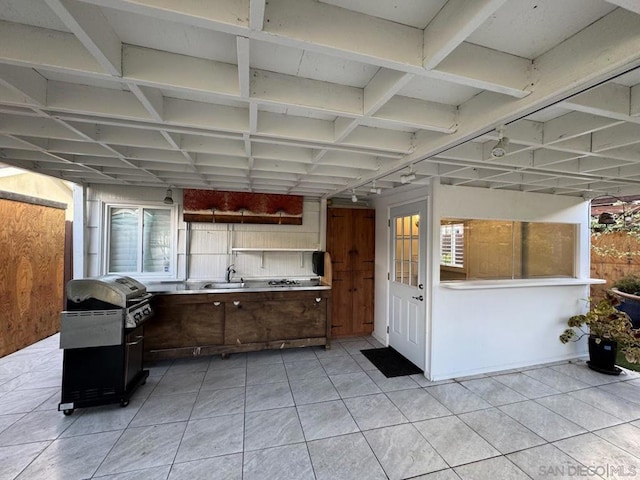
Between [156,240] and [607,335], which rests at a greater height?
[156,240]

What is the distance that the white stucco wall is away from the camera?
10.5ft

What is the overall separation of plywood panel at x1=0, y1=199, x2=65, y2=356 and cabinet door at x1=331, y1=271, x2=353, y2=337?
14.4ft

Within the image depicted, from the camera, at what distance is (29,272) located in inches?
147

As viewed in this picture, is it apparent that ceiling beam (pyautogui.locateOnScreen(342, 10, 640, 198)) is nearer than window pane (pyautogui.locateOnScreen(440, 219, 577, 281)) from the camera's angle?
Yes

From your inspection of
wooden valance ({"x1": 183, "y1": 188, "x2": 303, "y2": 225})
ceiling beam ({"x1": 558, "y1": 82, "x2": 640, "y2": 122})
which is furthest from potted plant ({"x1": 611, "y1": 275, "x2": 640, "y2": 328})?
wooden valance ({"x1": 183, "y1": 188, "x2": 303, "y2": 225})

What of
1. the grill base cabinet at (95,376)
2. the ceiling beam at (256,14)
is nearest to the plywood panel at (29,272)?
the grill base cabinet at (95,376)

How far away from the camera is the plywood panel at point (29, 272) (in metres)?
3.42

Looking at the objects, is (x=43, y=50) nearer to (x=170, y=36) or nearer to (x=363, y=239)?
(x=170, y=36)

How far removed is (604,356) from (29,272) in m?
7.82

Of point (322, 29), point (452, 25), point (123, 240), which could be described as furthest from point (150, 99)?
point (123, 240)

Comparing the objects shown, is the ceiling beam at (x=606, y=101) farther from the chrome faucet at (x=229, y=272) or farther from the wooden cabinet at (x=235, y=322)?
the chrome faucet at (x=229, y=272)

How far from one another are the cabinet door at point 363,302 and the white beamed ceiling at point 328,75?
2.59 meters

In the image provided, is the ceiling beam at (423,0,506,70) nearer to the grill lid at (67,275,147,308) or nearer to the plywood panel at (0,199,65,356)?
the grill lid at (67,275,147,308)

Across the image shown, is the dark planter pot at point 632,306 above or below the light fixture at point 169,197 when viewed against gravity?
below
